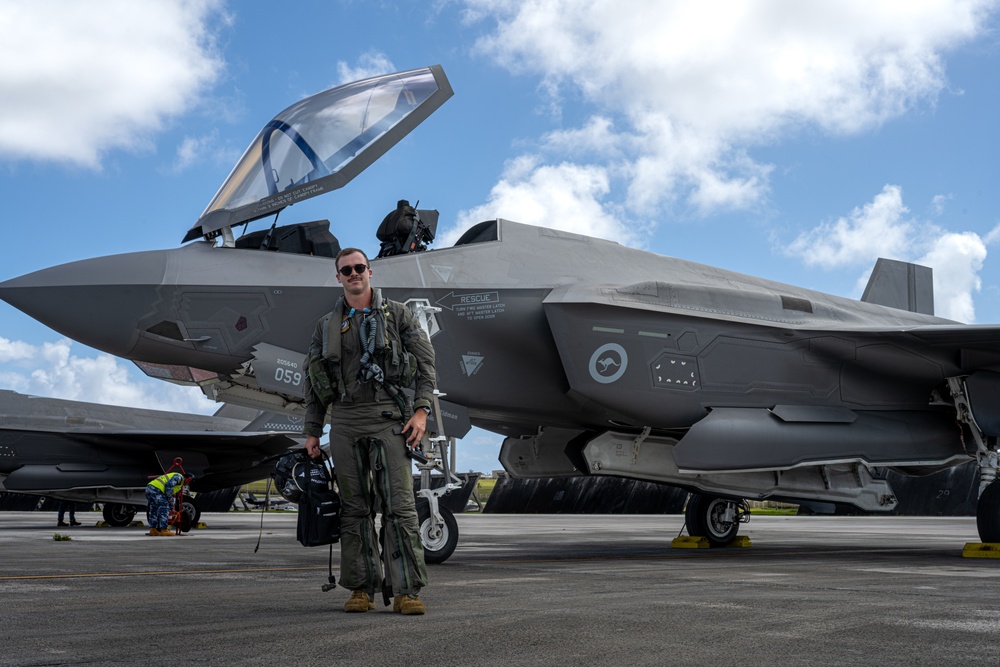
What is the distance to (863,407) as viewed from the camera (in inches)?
378

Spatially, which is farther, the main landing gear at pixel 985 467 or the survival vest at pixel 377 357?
the main landing gear at pixel 985 467

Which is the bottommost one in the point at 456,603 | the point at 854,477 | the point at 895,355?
the point at 456,603

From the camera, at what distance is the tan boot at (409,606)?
14.5ft

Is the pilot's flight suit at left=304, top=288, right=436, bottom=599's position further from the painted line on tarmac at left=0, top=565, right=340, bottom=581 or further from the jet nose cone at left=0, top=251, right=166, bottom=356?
the jet nose cone at left=0, top=251, right=166, bottom=356

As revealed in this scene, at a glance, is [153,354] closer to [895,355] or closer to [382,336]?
[382,336]

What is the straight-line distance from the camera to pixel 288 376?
7.88 m

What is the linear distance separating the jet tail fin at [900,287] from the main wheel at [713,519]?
168 inches

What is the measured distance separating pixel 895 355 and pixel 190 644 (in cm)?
798

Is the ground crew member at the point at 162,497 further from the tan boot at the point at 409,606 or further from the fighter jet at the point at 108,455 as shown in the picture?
the tan boot at the point at 409,606

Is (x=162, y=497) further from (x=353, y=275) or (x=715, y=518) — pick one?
(x=353, y=275)

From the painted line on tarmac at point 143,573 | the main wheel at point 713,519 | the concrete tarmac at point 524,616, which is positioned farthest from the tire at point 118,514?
the painted line on tarmac at point 143,573

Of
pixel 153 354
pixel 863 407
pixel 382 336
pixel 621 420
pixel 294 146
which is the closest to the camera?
pixel 382 336

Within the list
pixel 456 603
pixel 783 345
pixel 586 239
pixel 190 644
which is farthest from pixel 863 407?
pixel 190 644

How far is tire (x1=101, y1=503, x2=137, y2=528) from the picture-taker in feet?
73.8
